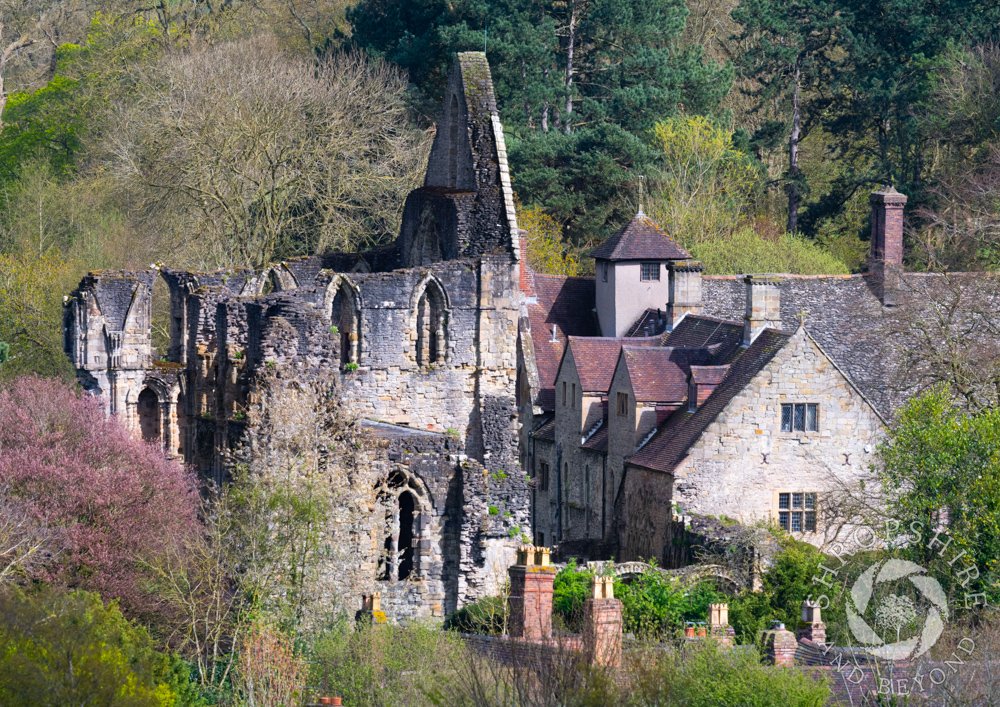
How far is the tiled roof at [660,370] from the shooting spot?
49.0m

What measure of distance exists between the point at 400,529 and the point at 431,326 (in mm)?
6323

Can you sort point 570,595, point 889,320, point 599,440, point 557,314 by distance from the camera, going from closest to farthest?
point 570,595 < point 599,440 < point 889,320 < point 557,314

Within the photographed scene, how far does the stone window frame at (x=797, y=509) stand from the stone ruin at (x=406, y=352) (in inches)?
189

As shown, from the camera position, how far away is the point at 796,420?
153 feet

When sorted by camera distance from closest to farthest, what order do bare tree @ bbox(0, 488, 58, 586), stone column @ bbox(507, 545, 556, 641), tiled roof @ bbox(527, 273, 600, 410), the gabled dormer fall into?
stone column @ bbox(507, 545, 556, 641) < bare tree @ bbox(0, 488, 58, 586) < tiled roof @ bbox(527, 273, 600, 410) < the gabled dormer

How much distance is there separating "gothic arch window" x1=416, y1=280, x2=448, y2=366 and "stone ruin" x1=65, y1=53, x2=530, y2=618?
0.08 feet

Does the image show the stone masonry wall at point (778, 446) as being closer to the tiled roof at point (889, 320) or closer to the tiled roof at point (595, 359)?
the tiled roof at point (889, 320)

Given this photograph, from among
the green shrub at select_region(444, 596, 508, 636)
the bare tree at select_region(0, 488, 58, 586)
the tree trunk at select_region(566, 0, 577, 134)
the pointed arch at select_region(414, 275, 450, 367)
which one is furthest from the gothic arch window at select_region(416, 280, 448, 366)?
the tree trunk at select_region(566, 0, 577, 134)

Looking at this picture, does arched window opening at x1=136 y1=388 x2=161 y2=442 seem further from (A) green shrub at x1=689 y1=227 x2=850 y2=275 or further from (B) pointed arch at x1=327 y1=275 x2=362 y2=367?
(A) green shrub at x1=689 y1=227 x2=850 y2=275

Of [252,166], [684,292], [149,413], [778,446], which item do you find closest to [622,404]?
[778,446]

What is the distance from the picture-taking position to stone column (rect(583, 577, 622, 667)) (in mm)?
29172

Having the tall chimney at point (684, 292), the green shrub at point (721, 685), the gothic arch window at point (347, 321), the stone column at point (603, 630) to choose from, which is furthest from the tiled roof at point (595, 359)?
the green shrub at point (721, 685)

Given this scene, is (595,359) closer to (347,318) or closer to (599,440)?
(599,440)

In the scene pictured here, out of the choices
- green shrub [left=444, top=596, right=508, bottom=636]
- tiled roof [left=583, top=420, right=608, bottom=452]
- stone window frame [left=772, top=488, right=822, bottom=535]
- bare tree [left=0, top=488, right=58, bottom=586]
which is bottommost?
→ green shrub [left=444, top=596, right=508, bottom=636]
